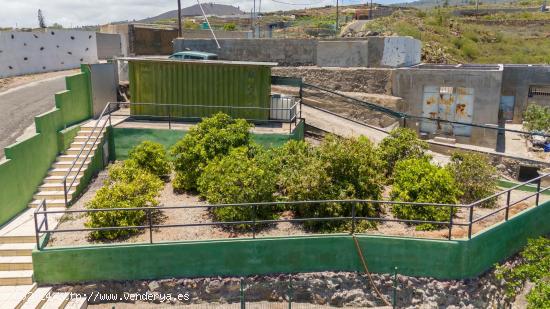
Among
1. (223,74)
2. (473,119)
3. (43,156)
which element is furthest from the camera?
(473,119)

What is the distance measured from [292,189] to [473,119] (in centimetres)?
1344

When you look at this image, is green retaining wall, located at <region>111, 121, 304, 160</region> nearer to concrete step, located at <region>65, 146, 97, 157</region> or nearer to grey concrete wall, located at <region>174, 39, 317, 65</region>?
concrete step, located at <region>65, 146, 97, 157</region>

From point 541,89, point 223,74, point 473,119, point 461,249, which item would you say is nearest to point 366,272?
point 461,249

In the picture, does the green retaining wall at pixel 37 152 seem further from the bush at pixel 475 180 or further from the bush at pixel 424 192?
the bush at pixel 475 180

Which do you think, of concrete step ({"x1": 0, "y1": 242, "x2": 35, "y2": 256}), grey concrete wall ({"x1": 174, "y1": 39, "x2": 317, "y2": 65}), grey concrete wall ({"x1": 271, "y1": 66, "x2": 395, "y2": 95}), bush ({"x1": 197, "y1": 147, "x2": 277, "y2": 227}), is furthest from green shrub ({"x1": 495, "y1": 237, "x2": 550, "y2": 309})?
grey concrete wall ({"x1": 174, "y1": 39, "x2": 317, "y2": 65})

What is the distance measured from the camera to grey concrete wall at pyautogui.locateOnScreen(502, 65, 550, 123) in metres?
26.2

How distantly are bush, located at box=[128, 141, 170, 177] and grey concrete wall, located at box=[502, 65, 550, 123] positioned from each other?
20125mm

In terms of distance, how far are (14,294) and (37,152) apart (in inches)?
193

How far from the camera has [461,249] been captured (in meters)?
10.9

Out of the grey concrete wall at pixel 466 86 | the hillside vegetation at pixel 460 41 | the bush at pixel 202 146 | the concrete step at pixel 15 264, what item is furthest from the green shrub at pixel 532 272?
the hillside vegetation at pixel 460 41

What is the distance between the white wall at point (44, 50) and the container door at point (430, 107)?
21.0 m

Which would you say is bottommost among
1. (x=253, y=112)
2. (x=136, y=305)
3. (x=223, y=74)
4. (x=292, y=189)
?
(x=136, y=305)

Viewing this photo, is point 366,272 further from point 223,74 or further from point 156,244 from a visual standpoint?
point 223,74

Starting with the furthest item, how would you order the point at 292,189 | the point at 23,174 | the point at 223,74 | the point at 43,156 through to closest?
the point at 223,74 < the point at 43,156 < the point at 23,174 < the point at 292,189
